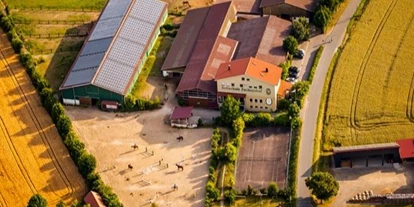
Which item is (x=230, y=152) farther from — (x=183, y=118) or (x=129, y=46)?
(x=129, y=46)

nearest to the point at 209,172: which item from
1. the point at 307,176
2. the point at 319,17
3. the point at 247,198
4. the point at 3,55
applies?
the point at 247,198

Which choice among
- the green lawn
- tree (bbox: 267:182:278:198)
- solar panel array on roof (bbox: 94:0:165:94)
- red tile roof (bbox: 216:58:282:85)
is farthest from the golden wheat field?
red tile roof (bbox: 216:58:282:85)

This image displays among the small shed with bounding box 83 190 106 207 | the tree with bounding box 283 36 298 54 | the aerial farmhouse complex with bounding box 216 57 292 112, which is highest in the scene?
the tree with bounding box 283 36 298 54

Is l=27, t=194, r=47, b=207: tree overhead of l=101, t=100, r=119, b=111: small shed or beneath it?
beneath

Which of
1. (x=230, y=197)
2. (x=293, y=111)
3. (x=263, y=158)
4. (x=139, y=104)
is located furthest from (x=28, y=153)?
(x=293, y=111)

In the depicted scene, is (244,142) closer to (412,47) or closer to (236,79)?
(236,79)

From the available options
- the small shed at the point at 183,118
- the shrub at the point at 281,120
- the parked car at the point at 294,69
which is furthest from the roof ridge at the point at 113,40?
the parked car at the point at 294,69

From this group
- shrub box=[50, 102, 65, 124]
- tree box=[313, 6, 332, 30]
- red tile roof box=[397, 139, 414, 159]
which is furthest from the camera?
tree box=[313, 6, 332, 30]

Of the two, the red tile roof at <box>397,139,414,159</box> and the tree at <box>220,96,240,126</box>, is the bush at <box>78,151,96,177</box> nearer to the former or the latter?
the tree at <box>220,96,240,126</box>
